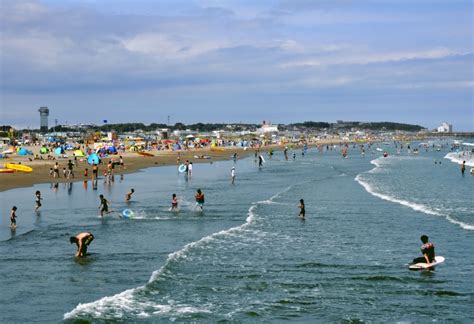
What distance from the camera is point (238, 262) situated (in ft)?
64.7

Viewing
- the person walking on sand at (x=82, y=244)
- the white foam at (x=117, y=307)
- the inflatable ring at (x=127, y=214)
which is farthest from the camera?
the inflatable ring at (x=127, y=214)

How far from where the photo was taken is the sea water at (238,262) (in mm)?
14695

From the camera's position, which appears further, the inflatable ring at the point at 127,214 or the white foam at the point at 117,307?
the inflatable ring at the point at 127,214

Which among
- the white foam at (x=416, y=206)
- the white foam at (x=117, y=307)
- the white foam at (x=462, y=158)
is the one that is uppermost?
the white foam at (x=462, y=158)

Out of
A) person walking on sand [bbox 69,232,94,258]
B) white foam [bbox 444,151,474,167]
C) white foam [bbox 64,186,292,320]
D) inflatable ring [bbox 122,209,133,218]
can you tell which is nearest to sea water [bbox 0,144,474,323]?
white foam [bbox 64,186,292,320]

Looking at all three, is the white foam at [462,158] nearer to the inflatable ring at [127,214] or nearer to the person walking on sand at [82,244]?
the inflatable ring at [127,214]

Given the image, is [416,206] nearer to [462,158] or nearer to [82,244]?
[82,244]

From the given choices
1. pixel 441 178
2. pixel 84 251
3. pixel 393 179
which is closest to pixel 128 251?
pixel 84 251

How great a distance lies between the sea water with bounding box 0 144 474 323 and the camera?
579 inches

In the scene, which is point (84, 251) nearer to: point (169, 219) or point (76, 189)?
point (169, 219)

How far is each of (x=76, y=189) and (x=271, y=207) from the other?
1675cm

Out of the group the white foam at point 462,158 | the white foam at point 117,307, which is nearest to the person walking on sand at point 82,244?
the white foam at point 117,307

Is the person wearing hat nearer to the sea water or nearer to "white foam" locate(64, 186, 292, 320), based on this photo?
the sea water

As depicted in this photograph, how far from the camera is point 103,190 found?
4388cm
